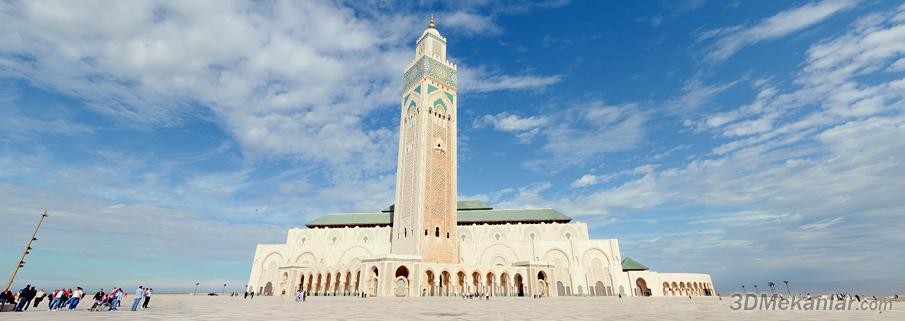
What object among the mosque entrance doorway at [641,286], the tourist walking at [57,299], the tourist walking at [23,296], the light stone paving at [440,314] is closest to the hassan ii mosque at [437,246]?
the mosque entrance doorway at [641,286]

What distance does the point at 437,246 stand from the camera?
40.0 meters

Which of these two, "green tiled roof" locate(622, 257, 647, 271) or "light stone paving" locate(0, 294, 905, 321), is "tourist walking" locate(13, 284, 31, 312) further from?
"green tiled roof" locate(622, 257, 647, 271)

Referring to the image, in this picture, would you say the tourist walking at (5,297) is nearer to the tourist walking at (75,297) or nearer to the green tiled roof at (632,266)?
the tourist walking at (75,297)

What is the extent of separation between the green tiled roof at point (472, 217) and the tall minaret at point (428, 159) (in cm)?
898

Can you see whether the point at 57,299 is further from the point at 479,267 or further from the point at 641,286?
the point at 641,286

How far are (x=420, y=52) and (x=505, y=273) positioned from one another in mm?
27809

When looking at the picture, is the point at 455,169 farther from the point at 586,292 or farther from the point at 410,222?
the point at 586,292

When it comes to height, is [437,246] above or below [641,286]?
above

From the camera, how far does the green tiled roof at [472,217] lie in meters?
50.3

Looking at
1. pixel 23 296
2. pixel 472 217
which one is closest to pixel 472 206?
pixel 472 217

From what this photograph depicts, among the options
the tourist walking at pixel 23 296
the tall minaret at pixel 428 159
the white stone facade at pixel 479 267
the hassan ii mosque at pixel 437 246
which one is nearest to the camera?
the tourist walking at pixel 23 296

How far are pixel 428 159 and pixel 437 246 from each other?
30.4ft

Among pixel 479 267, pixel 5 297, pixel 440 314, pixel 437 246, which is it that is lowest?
pixel 440 314

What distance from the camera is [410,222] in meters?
40.8
